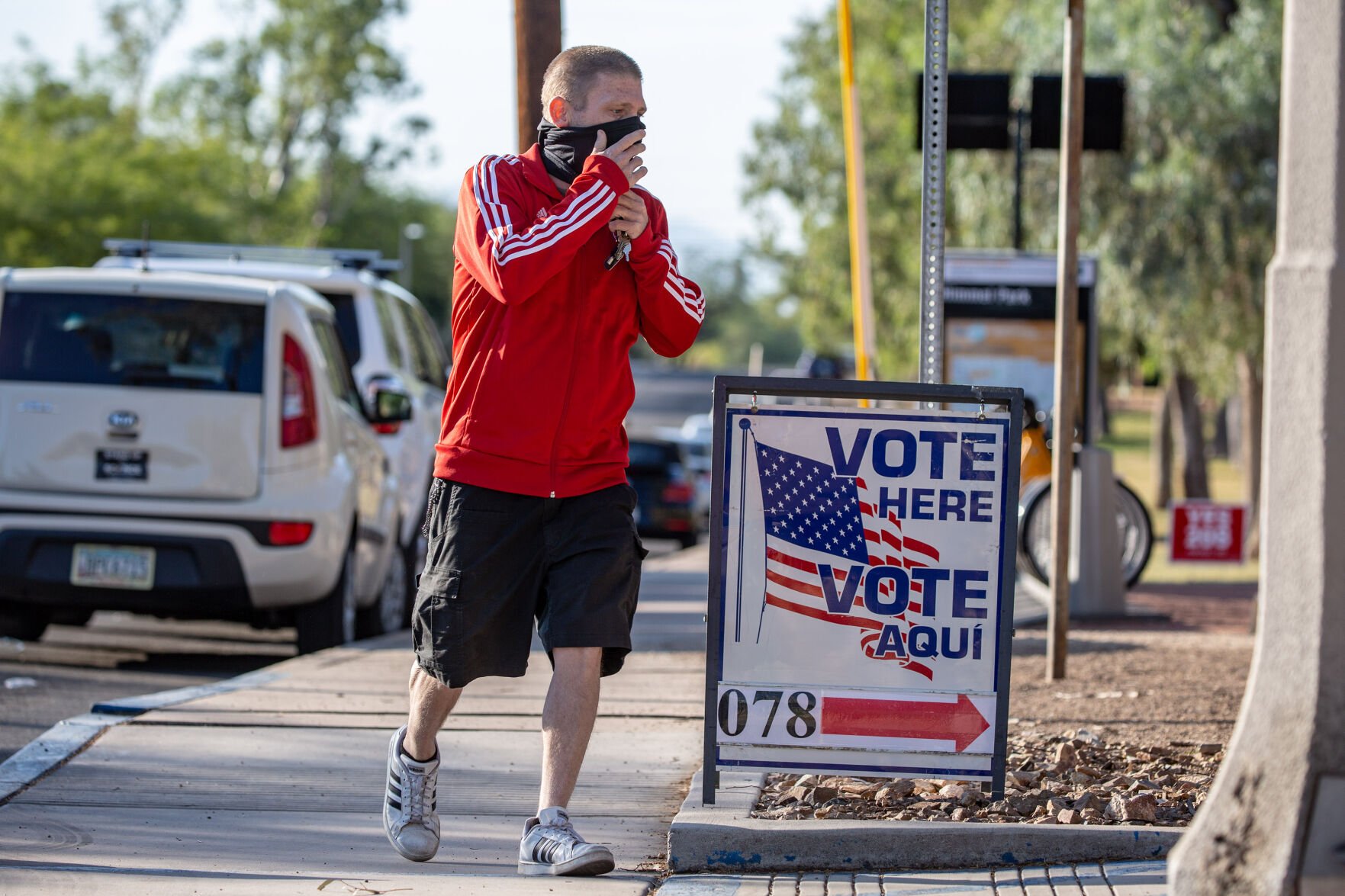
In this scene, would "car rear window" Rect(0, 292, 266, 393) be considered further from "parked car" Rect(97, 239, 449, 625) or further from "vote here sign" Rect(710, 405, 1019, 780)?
"vote here sign" Rect(710, 405, 1019, 780)

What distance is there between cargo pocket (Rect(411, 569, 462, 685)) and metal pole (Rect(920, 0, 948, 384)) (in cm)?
220

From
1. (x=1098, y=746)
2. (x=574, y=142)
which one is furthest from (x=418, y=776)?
(x=1098, y=746)

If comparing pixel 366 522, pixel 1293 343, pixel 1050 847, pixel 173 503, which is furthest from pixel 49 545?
pixel 1293 343

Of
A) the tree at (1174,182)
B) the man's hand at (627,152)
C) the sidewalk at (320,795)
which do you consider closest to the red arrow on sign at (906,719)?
the sidewalk at (320,795)

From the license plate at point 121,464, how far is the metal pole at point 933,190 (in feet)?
13.3

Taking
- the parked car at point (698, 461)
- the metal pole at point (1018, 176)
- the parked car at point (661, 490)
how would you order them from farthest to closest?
1. the parked car at point (698, 461)
2. the parked car at point (661, 490)
3. the metal pole at point (1018, 176)

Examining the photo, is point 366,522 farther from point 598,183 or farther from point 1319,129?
point 1319,129

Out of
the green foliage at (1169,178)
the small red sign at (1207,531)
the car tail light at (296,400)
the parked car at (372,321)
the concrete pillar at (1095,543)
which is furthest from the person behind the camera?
the green foliage at (1169,178)

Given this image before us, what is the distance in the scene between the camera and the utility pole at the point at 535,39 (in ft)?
24.9

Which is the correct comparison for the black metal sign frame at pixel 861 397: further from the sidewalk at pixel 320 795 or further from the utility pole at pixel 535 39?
the utility pole at pixel 535 39

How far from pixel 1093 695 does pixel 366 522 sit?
4177 mm

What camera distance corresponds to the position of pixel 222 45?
178 ft

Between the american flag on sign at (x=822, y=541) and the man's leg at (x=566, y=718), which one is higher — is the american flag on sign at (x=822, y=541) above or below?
above

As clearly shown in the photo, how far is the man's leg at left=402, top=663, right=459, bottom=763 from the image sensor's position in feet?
14.2
